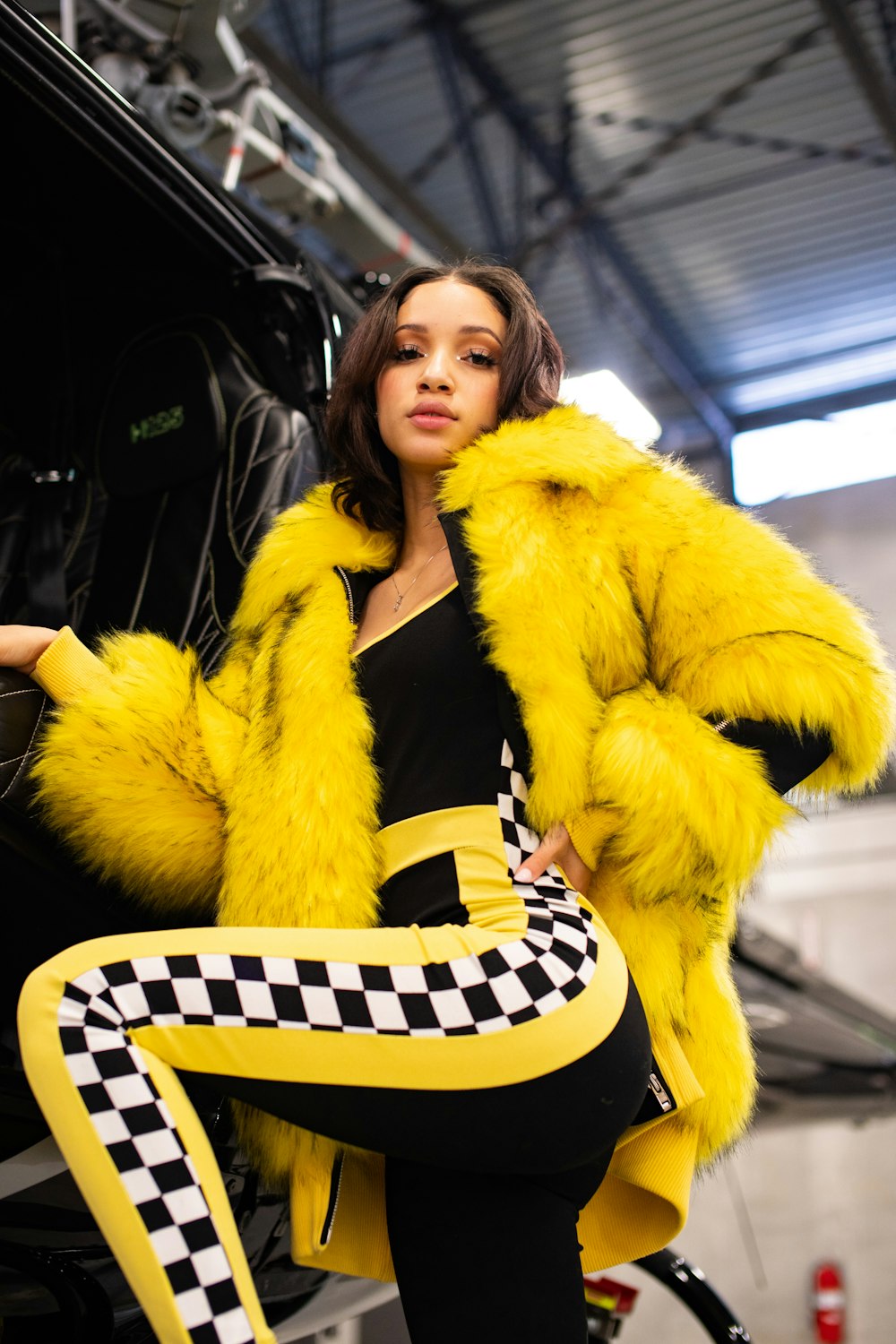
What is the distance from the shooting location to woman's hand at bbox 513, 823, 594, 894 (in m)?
1.26

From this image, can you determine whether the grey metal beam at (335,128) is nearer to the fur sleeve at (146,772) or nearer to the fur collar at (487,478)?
the fur collar at (487,478)

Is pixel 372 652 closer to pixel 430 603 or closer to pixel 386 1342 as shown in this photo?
pixel 430 603

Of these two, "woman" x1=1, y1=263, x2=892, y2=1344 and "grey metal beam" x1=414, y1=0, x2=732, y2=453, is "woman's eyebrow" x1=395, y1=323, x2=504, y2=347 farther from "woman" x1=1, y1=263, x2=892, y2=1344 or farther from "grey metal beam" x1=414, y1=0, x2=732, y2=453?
"grey metal beam" x1=414, y1=0, x2=732, y2=453

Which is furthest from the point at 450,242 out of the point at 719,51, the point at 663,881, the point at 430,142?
the point at 663,881

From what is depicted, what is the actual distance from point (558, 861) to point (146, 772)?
1.61ft

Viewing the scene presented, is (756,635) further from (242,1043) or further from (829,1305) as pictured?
(829,1305)

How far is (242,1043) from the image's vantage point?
1.08 metres

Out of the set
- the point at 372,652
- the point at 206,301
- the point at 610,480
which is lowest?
the point at 372,652

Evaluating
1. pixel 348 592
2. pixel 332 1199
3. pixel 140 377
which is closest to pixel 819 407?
pixel 140 377

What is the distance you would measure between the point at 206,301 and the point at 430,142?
514 centimetres

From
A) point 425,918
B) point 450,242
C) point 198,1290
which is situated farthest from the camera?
point 450,242

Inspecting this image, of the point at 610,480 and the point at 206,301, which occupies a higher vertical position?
the point at 206,301

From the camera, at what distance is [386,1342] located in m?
2.62

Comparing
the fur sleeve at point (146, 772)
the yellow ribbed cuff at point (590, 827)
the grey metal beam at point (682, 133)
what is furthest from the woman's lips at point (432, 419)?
the grey metal beam at point (682, 133)
